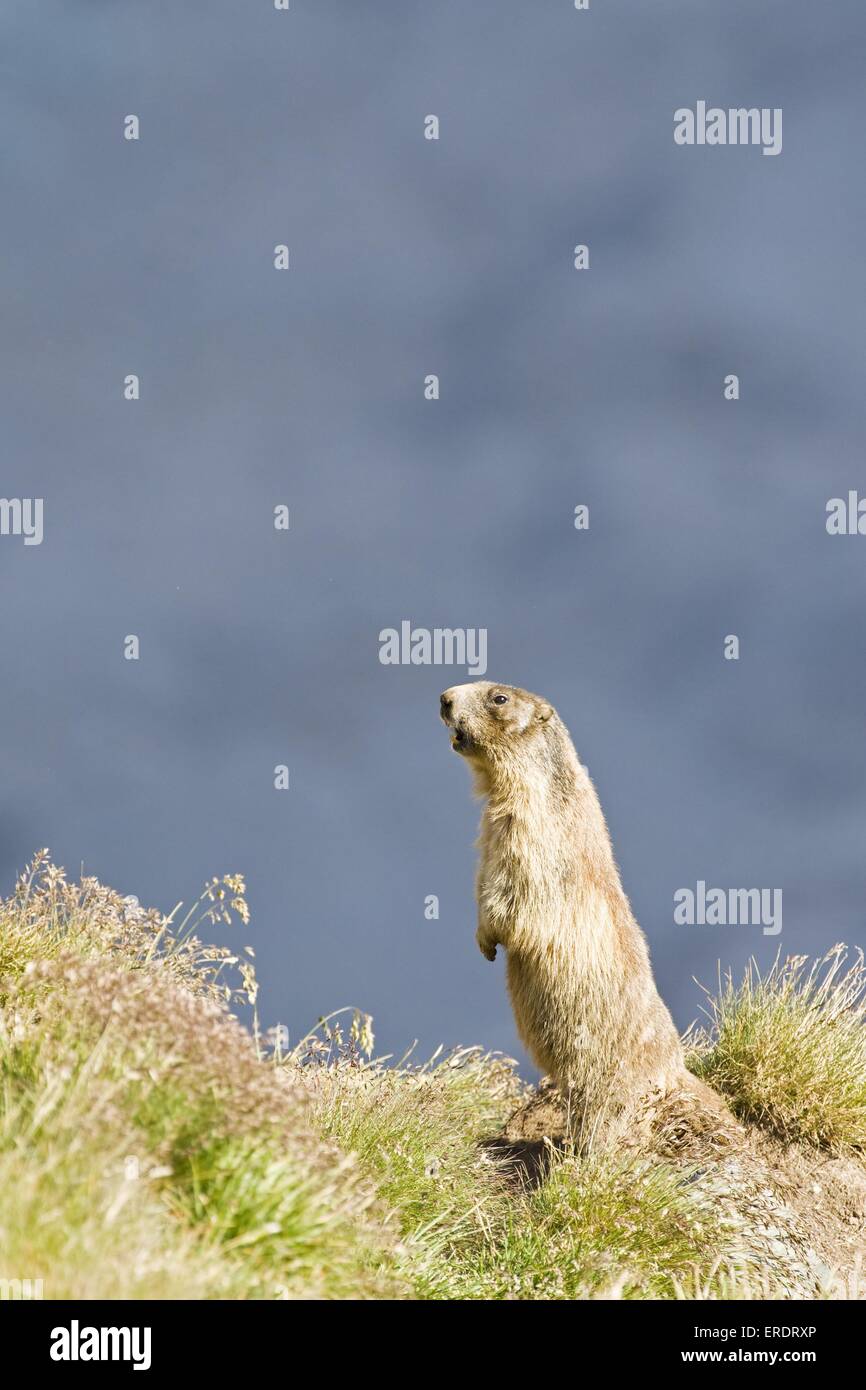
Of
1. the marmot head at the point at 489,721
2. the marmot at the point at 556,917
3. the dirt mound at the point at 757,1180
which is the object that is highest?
the marmot head at the point at 489,721

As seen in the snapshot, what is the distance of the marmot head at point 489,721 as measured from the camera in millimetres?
9711

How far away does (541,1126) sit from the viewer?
10836mm

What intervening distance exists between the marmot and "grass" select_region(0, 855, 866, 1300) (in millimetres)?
717

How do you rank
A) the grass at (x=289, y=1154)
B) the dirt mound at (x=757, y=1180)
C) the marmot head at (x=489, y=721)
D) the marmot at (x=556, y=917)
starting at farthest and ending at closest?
the marmot head at (x=489, y=721), the marmot at (x=556, y=917), the dirt mound at (x=757, y=1180), the grass at (x=289, y=1154)

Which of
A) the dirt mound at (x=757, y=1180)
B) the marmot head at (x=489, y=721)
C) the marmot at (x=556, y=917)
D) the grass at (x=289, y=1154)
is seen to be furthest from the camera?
the marmot head at (x=489, y=721)

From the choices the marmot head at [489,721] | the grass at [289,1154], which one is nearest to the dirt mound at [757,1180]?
the grass at [289,1154]

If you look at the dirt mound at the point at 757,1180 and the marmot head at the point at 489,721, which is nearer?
the dirt mound at the point at 757,1180

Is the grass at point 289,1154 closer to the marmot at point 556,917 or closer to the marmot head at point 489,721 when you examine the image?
the marmot at point 556,917

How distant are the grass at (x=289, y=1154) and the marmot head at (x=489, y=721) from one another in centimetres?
205

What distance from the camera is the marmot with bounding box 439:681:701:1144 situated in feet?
31.2

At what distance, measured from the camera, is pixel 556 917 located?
949 cm

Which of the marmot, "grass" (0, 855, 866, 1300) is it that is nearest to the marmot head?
the marmot

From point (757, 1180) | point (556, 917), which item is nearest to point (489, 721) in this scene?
point (556, 917)
